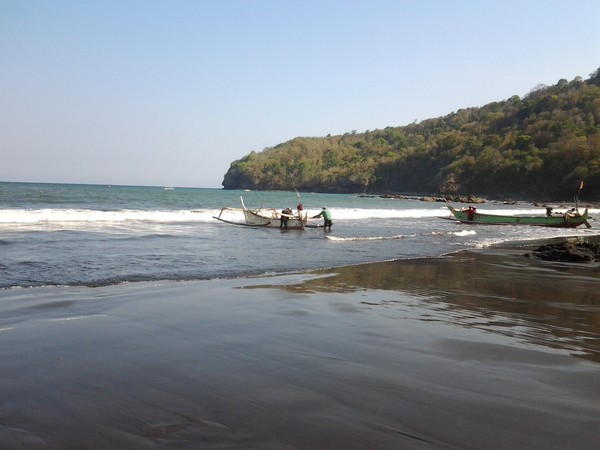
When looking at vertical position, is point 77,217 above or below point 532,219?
above

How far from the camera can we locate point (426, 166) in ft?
399

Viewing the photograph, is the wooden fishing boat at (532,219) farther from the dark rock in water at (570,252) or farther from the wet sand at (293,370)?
the wet sand at (293,370)

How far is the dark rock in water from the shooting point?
14.3 metres

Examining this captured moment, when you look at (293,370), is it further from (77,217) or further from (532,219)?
(532,219)

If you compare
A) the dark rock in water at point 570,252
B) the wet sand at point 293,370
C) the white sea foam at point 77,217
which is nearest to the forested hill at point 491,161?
the white sea foam at point 77,217

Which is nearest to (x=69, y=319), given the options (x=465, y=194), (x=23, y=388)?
(x=23, y=388)

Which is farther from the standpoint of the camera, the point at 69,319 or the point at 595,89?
the point at 595,89

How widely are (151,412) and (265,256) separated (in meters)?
10.7

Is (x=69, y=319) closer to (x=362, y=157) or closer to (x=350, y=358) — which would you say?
(x=350, y=358)

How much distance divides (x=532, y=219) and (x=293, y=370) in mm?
30416

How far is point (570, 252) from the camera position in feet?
47.3

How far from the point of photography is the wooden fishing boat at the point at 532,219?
2962cm

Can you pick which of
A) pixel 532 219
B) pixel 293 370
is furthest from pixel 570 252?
pixel 532 219

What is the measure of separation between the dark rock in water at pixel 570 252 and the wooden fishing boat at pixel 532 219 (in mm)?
15540
